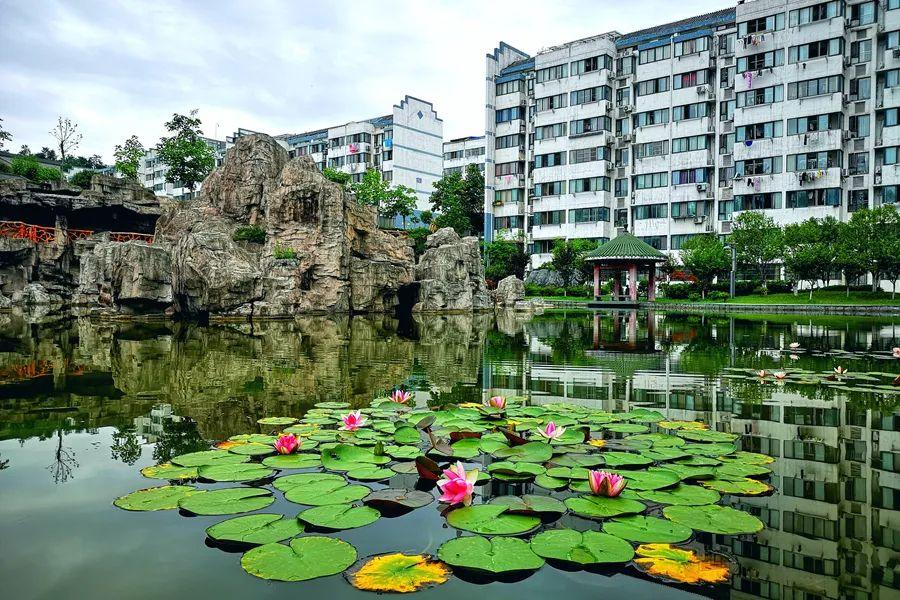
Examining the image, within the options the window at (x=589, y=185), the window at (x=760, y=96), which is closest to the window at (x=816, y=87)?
the window at (x=760, y=96)

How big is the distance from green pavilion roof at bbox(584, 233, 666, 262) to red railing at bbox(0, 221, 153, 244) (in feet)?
83.1

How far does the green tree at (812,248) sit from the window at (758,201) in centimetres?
625

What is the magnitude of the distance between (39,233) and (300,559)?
39014 millimetres

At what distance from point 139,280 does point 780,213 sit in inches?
1516

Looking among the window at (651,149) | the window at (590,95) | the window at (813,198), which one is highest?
the window at (590,95)

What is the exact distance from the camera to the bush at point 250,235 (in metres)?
26.1

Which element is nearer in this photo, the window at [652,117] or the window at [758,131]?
the window at [758,131]

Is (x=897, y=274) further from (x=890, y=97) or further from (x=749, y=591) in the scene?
(x=749, y=591)

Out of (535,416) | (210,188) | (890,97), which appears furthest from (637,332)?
(890,97)

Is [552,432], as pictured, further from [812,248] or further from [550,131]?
[550,131]

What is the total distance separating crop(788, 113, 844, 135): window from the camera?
3834 cm

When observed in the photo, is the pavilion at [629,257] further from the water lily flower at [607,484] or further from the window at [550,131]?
the water lily flower at [607,484]

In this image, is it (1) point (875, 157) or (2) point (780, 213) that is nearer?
(1) point (875, 157)

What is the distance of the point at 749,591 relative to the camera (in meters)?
2.40
